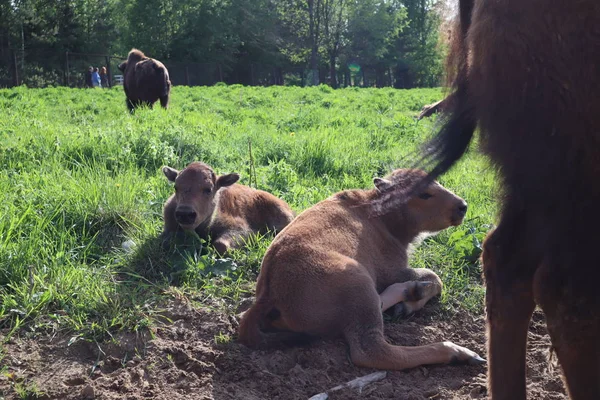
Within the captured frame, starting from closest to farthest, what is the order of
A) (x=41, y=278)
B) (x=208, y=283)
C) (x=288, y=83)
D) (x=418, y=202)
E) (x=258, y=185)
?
1. (x=41, y=278)
2. (x=208, y=283)
3. (x=418, y=202)
4. (x=258, y=185)
5. (x=288, y=83)

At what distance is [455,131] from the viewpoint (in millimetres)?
2760

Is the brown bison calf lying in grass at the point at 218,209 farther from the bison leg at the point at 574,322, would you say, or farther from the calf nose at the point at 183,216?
the bison leg at the point at 574,322

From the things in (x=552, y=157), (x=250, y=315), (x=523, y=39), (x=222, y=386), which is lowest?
(x=222, y=386)

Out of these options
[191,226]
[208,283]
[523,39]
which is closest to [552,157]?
[523,39]

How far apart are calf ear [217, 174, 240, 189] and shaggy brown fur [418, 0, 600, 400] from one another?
12.5ft

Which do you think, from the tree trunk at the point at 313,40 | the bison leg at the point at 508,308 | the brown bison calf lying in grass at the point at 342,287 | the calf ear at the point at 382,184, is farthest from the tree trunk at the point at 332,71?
the bison leg at the point at 508,308

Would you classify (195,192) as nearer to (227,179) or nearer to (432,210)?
(227,179)

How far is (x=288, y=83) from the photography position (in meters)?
56.9

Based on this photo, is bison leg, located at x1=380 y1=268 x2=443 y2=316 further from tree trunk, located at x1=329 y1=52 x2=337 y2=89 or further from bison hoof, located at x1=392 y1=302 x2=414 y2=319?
tree trunk, located at x1=329 y1=52 x2=337 y2=89

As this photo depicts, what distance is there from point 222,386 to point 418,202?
7.93 ft

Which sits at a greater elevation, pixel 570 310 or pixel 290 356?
pixel 570 310

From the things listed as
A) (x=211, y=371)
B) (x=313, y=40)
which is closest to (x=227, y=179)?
(x=211, y=371)

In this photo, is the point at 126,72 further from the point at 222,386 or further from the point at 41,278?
the point at 222,386

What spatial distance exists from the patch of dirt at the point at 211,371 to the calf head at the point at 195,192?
1.47 m
